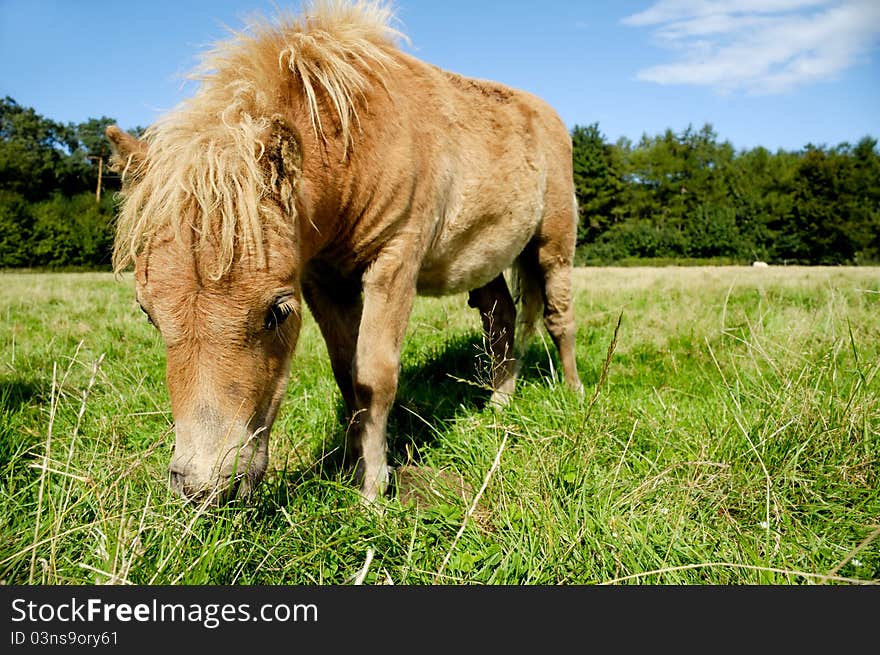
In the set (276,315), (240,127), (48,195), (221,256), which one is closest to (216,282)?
(221,256)

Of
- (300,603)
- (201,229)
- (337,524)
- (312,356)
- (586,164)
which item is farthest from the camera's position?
(586,164)

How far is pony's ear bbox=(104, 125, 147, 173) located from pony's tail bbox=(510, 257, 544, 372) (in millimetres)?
3497

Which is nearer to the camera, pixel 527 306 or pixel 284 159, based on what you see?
pixel 284 159

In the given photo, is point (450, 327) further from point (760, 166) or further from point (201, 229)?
point (760, 166)

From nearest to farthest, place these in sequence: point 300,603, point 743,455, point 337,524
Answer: point 300,603 → point 337,524 → point 743,455

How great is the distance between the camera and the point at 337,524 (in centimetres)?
229

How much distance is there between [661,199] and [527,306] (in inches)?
2434

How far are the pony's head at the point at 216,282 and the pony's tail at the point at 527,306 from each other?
332 centimetres

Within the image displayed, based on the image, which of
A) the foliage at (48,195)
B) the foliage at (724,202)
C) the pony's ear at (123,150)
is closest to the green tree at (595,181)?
the foliage at (724,202)

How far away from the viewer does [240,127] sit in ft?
6.94

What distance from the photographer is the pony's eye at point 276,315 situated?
208 centimetres

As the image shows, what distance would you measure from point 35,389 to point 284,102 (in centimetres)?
333

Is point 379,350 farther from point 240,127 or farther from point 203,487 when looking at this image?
point 240,127

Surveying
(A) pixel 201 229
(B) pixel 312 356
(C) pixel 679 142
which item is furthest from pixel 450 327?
(C) pixel 679 142
